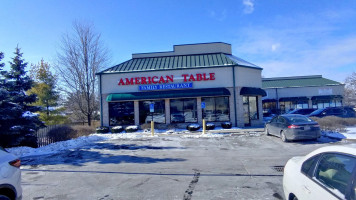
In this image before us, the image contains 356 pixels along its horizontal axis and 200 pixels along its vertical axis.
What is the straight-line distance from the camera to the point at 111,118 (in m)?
24.2

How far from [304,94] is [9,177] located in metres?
46.1

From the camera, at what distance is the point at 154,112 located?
78.4 ft

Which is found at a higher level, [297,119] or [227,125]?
[297,119]

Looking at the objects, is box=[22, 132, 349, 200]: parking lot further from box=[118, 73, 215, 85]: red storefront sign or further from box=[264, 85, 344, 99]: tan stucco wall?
box=[264, 85, 344, 99]: tan stucco wall

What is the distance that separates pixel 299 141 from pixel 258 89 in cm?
1159

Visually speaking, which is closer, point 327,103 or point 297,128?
point 297,128

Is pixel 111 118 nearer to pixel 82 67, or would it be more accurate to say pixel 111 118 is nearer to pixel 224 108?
pixel 82 67

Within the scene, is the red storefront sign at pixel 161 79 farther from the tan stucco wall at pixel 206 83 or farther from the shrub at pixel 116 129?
the shrub at pixel 116 129

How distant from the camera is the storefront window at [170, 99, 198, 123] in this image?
77.4ft

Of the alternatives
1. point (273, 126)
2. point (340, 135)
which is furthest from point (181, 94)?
point (340, 135)

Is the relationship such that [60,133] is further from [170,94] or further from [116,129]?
[170,94]

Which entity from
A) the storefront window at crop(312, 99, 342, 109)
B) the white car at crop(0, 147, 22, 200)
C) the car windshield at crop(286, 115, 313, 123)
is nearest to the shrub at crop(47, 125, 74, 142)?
the white car at crop(0, 147, 22, 200)

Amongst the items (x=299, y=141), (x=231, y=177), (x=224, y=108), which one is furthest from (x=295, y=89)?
(x=231, y=177)

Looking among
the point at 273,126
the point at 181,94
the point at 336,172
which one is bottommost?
the point at 273,126
